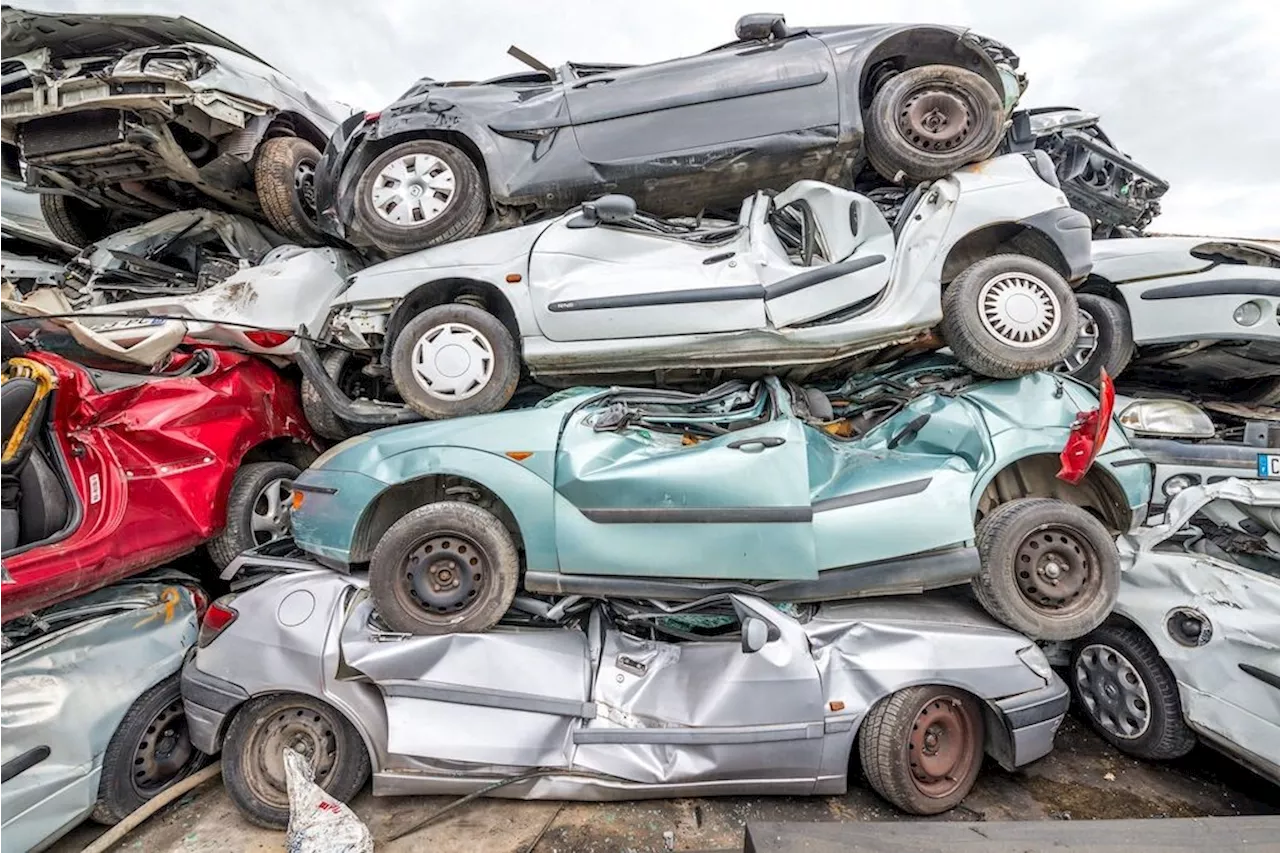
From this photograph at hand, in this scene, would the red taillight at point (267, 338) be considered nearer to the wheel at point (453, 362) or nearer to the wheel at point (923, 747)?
the wheel at point (453, 362)

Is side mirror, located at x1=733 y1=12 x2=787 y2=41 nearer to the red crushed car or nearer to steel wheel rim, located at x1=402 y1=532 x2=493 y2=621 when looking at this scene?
steel wheel rim, located at x1=402 y1=532 x2=493 y2=621

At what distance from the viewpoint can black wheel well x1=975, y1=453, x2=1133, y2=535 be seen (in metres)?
3.00

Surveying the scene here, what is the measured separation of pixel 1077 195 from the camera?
466 centimetres

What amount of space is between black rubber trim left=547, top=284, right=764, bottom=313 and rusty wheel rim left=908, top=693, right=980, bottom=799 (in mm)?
2080

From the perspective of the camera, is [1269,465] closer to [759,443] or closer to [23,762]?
[759,443]

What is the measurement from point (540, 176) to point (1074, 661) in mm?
4051

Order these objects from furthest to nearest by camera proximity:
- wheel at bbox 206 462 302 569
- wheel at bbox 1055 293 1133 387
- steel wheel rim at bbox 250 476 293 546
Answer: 1. wheel at bbox 1055 293 1133 387
2. steel wheel rim at bbox 250 476 293 546
3. wheel at bbox 206 462 302 569

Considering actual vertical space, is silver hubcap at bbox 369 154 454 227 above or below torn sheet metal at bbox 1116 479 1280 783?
above

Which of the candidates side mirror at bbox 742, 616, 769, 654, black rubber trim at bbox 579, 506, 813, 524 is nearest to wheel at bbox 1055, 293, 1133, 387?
black rubber trim at bbox 579, 506, 813, 524

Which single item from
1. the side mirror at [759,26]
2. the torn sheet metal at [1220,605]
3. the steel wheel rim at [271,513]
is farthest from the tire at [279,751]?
the side mirror at [759,26]

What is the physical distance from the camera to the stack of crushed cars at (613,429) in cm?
246

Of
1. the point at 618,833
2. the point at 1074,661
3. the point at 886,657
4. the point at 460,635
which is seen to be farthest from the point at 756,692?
the point at 1074,661

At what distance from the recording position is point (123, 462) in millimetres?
2793

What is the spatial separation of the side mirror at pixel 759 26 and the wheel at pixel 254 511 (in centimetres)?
380
